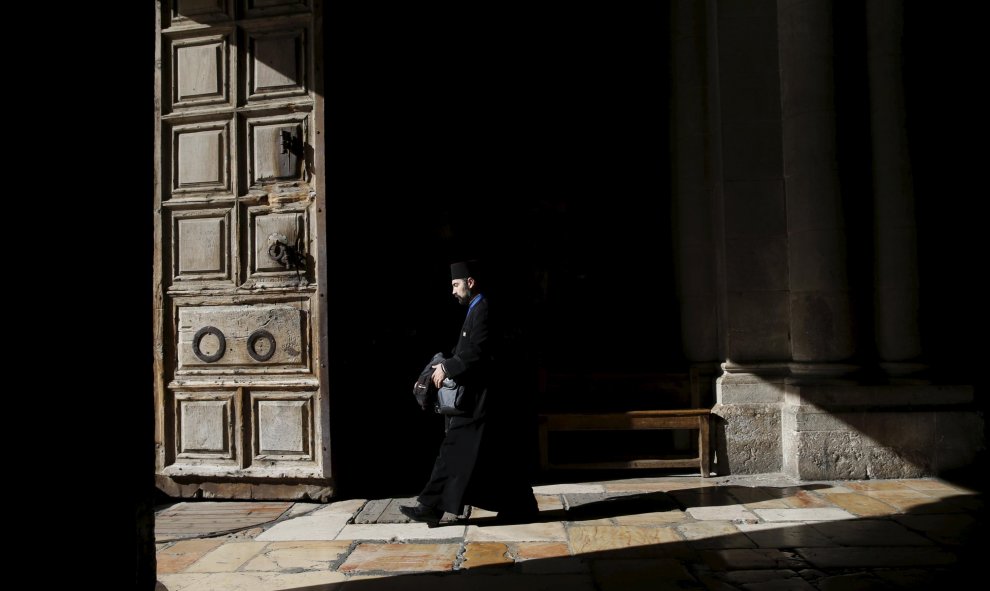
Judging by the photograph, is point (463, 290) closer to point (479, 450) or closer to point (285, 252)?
point (479, 450)

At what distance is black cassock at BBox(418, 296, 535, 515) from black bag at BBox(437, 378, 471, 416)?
0.04 metres

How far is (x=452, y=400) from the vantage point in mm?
4281

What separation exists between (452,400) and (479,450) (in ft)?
1.15

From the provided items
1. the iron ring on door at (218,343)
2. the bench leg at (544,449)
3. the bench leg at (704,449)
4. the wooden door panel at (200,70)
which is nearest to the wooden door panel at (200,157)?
the wooden door panel at (200,70)

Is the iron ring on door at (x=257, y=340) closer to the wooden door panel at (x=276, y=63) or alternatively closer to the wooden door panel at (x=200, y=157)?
the wooden door panel at (x=200, y=157)

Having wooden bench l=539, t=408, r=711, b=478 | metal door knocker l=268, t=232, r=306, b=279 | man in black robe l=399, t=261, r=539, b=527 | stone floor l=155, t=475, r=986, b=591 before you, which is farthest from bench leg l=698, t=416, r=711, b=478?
metal door knocker l=268, t=232, r=306, b=279

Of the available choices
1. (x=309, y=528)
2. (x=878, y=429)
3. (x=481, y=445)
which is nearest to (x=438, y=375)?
(x=481, y=445)

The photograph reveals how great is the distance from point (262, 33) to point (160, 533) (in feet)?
11.9

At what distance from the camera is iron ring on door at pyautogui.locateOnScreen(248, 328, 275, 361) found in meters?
5.10

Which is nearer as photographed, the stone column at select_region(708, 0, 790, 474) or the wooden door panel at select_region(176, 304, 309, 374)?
the wooden door panel at select_region(176, 304, 309, 374)

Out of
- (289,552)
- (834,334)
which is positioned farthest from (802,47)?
(289,552)

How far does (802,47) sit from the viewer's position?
542 centimetres

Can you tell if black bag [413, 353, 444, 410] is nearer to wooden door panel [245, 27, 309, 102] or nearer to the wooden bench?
the wooden bench
